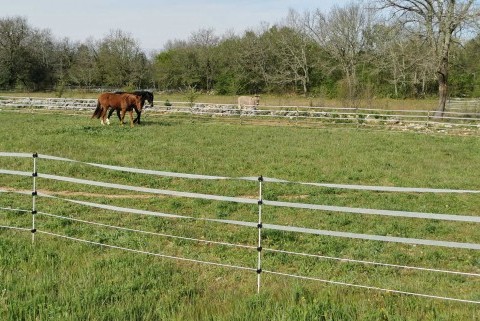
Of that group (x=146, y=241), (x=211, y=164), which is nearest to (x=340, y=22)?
(x=211, y=164)

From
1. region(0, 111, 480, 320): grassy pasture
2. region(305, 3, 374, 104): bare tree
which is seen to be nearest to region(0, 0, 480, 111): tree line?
region(305, 3, 374, 104): bare tree

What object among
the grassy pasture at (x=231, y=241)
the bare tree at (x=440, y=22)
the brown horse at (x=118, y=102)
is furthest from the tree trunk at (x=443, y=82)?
the brown horse at (x=118, y=102)

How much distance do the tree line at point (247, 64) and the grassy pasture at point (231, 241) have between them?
21.3 metres

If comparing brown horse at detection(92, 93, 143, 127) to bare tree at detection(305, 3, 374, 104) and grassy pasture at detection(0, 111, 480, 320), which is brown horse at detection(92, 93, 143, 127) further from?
bare tree at detection(305, 3, 374, 104)

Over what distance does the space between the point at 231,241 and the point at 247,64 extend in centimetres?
5150

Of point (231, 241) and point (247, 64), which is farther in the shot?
point (247, 64)

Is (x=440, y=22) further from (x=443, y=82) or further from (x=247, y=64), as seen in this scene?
(x=247, y=64)

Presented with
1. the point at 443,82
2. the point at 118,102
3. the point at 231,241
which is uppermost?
the point at 443,82

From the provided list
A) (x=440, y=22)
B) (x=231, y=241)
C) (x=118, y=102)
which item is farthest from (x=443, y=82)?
(x=231, y=241)

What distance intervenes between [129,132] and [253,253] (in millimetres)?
13210

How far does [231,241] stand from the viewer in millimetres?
6695

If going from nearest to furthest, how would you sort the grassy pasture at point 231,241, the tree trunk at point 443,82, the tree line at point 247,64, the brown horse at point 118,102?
1. the grassy pasture at point 231,241
2. the brown horse at point 118,102
3. the tree trunk at point 443,82
4. the tree line at point 247,64

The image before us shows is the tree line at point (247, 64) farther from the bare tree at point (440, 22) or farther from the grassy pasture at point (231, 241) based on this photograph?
the grassy pasture at point (231, 241)

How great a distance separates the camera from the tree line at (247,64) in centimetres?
4338
